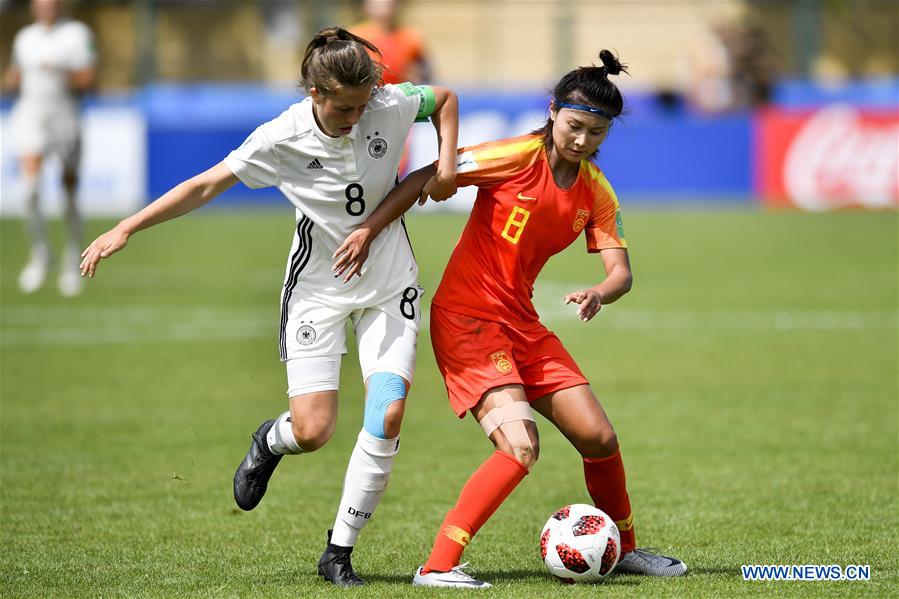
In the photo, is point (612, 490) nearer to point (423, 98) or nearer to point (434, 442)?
point (423, 98)

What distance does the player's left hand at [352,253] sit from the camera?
5.14 m

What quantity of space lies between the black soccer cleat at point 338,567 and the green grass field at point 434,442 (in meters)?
0.10

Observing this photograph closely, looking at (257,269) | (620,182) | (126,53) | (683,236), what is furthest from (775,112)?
(126,53)

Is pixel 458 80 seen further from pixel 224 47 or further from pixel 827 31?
pixel 827 31

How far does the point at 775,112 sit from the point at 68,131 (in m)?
12.7

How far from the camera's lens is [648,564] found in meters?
5.23

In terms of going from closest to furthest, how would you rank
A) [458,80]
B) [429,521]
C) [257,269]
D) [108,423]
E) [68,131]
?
[429,521], [108,423], [68,131], [257,269], [458,80]

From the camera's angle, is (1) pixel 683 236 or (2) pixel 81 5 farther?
(2) pixel 81 5

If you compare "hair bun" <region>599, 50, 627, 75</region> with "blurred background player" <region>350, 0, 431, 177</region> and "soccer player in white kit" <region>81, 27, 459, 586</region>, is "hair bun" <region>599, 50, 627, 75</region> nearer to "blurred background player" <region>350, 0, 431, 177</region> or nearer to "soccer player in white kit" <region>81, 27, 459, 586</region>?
"soccer player in white kit" <region>81, 27, 459, 586</region>

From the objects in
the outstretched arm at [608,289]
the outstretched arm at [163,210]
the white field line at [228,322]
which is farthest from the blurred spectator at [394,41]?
the outstretched arm at [163,210]

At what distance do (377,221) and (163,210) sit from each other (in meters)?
0.78

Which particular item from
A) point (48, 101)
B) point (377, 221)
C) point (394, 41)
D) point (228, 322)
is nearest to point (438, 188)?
point (377, 221)

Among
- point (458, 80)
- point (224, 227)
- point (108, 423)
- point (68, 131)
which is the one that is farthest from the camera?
point (458, 80)

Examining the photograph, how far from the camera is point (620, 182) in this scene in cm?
2400
